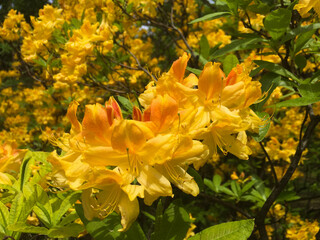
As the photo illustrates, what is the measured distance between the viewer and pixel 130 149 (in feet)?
2.55

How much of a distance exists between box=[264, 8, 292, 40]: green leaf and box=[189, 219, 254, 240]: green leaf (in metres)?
0.75

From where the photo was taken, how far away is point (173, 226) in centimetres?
89

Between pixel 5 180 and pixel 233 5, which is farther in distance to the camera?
pixel 233 5

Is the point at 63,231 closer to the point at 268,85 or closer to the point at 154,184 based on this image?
the point at 154,184

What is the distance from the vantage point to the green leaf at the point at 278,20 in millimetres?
1087

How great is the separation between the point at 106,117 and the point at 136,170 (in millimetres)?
170

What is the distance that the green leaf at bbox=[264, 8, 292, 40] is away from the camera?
1.09 m

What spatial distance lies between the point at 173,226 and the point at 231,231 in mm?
188

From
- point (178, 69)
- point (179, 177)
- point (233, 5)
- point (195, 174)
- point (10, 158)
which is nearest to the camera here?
point (179, 177)

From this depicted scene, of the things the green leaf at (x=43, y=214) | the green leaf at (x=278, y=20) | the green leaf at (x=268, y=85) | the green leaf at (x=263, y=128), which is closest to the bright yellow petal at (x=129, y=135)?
the green leaf at (x=43, y=214)

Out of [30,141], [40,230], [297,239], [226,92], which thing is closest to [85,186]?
[40,230]

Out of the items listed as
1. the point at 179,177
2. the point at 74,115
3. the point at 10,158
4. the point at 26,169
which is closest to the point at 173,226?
the point at 179,177

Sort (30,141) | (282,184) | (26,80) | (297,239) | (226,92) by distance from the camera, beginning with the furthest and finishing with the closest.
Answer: (26,80), (30,141), (297,239), (282,184), (226,92)

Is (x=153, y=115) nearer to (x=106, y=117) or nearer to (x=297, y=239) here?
(x=106, y=117)
